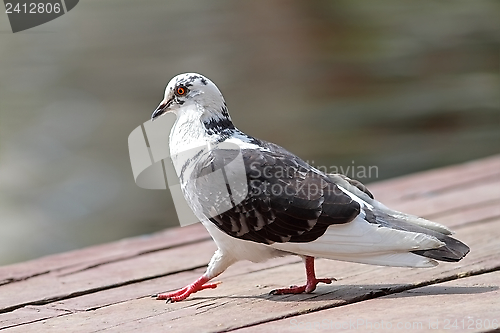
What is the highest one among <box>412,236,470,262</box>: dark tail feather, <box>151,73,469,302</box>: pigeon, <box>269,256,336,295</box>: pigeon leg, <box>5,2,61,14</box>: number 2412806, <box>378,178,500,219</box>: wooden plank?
<box>5,2,61,14</box>: number 2412806

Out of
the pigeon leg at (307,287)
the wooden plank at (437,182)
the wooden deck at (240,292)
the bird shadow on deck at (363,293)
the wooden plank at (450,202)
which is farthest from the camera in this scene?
the wooden plank at (437,182)

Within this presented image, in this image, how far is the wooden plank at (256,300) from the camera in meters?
2.89

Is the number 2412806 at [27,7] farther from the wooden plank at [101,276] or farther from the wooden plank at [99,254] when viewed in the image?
the wooden plank at [101,276]

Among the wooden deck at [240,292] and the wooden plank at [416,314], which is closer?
the wooden plank at [416,314]

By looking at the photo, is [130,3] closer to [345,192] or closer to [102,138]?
[102,138]

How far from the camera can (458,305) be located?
9.23 ft

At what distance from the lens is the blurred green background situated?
33.7 ft

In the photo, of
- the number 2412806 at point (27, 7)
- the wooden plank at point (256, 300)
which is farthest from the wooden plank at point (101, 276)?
the number 2412806 at point (27, 7)

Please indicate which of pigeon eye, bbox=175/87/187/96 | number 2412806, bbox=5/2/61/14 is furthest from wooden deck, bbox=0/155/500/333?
number 2412806, bbox=5/2/61/14

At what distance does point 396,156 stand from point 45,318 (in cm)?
803

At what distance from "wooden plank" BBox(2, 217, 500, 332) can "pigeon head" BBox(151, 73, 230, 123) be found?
844mm

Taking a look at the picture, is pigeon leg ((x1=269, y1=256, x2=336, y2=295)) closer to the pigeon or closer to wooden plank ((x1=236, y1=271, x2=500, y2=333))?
the pigeon

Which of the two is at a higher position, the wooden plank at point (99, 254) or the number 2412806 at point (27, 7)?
the number 2412806 at point (27, 7)

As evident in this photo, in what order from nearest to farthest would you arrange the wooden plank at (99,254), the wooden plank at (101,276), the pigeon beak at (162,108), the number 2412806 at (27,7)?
the wooden plank at (101,276) → the pigeon beak at (162,108) → the wooden plank at (99,254) → the number 2412806 at (27,7)
